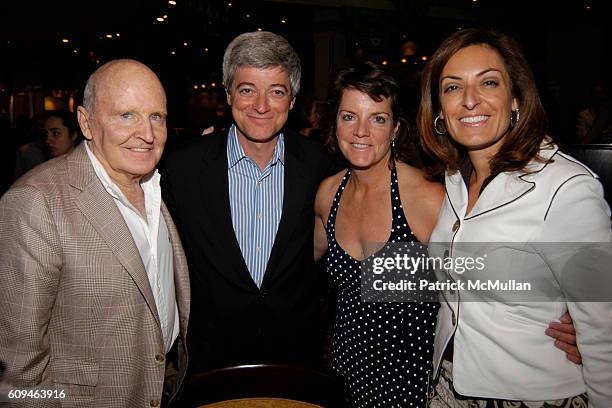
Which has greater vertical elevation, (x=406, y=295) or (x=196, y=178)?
(x=196, y=178)

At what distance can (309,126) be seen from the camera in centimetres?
604

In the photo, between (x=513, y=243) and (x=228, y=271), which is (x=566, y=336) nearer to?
(x=513, y=243)

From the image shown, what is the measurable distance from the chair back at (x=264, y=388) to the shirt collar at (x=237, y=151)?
110 centimetres

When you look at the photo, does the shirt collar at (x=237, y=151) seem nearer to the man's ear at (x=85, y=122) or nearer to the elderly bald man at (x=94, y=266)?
the elderly bald man at (x=94, y=266)

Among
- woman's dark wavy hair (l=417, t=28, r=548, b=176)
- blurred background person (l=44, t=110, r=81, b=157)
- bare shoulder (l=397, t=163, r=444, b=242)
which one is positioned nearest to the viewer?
woman's dark wavy hair (l=417, t=28, r=548, b=176)

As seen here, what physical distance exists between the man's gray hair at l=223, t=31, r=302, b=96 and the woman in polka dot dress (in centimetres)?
29

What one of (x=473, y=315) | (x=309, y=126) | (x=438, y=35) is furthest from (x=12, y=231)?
(x=438, y=35)

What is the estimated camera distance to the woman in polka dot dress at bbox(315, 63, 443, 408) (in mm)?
1963

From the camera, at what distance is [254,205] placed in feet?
7.29

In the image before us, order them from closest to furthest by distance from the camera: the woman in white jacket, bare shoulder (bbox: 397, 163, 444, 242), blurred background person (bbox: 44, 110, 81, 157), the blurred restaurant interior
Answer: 1. the woman in white jacket
2. bare shoulder (bbox: 397, 163, 444, 242)
3. blurred background person (bbox: 44, 110, 81, 157)
4. the blurred restaurant interior

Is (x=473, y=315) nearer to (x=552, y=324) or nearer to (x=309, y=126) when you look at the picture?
(x=552, y=324)

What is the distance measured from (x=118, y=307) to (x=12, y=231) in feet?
1.30

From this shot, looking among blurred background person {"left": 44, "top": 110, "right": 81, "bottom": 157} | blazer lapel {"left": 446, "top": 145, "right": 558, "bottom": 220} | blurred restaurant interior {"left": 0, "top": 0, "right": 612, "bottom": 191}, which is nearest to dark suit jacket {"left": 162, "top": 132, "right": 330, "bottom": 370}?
blazer lapel {"left": 446, "top": 145, "right": 558, "bottom": 220}

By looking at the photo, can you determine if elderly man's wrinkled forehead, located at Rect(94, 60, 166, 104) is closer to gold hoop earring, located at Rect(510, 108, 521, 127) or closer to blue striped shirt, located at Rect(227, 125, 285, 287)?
Answer: blue striped shirt, located at Rect(227, 125, 285, 287)
